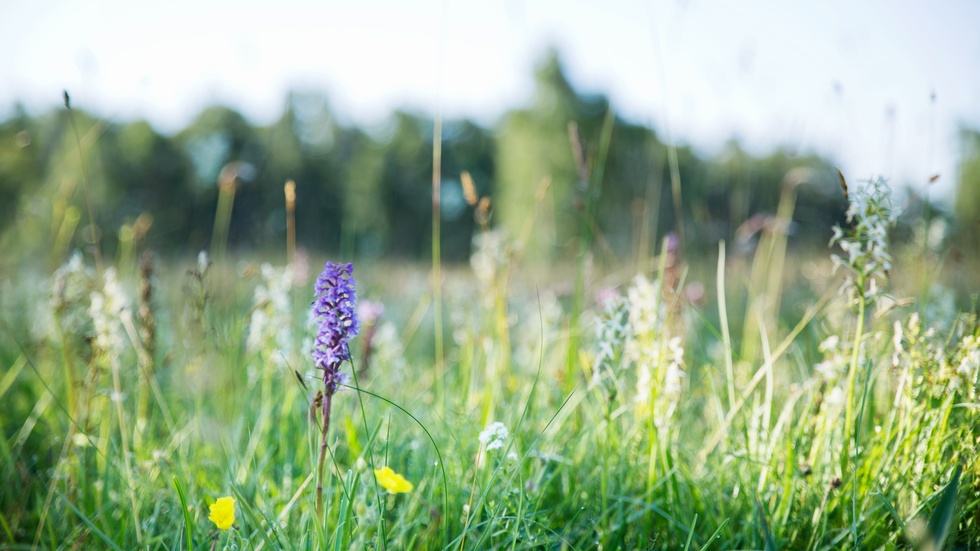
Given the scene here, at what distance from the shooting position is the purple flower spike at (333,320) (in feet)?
3.78

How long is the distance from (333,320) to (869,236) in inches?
57.0

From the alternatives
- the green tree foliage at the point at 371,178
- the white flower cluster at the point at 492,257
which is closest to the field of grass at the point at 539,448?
the white flower cluster at the point at 492,257

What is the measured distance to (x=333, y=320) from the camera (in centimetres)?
116

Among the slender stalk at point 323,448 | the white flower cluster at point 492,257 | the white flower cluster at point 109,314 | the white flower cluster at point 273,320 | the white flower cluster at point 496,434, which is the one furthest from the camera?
the white flower cluster at point 492,257

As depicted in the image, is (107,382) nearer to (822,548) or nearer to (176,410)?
(176,410)

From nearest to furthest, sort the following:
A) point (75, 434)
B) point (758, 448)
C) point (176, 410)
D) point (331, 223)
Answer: point (758, 448), point (75, 434), point (176, 410), point (331, 223)

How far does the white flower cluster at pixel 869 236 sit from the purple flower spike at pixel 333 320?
1278 mm

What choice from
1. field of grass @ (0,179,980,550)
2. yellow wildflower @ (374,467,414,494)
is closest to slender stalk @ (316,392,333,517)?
field of grass @ (0,179,980,550)

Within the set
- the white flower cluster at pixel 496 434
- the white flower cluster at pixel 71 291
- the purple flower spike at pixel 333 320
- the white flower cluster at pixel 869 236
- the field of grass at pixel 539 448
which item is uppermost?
the white flower cluster at pixel 869 236

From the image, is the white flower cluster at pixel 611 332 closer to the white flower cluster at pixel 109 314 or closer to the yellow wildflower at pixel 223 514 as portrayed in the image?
the yellow wildflower at pixel 223 514

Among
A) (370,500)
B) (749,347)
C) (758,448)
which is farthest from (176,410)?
(749,347)

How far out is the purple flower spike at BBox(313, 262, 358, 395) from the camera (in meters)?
1.15

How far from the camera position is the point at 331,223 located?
22.6 m

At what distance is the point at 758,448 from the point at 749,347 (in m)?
2.05
